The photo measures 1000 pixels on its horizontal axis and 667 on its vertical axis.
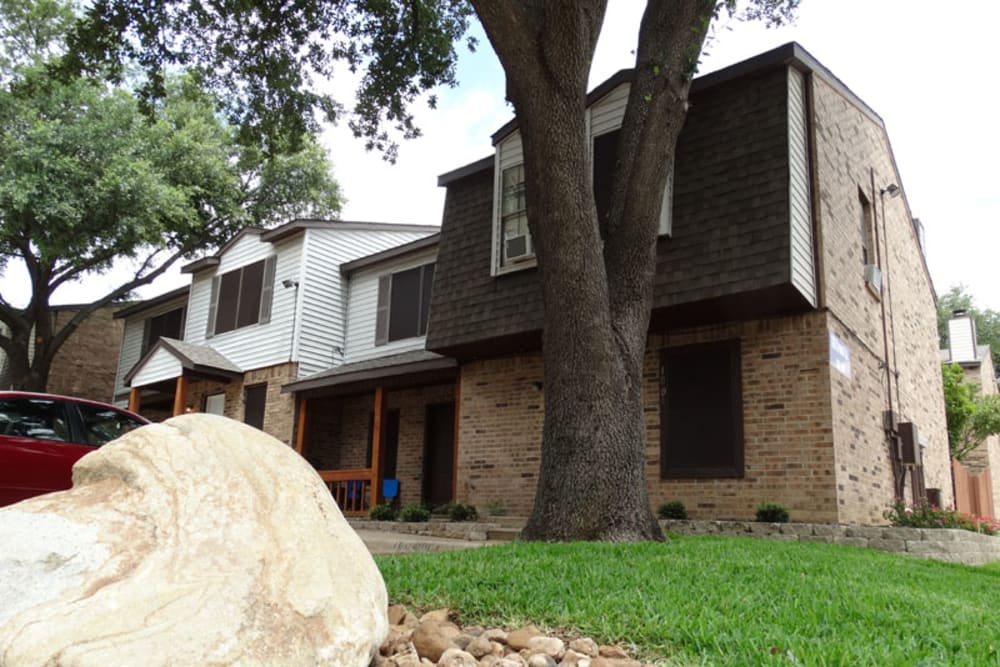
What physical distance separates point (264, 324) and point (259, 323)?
0.69 ft

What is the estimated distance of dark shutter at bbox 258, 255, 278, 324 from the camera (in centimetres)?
1684

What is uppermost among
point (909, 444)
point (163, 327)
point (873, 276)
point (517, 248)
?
point (163, 327)

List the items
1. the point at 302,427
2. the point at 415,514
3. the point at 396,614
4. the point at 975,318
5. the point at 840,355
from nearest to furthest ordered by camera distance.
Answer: the point at 396,614 < the point at 840,355 < the point at 415,514 < the point at 302,427 < the point at 975,318

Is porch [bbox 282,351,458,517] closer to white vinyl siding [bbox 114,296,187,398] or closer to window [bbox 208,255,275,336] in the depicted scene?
window [bbox 208,255,275,336]

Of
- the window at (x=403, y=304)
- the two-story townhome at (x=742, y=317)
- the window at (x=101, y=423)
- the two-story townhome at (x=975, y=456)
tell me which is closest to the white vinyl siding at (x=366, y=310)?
the window at (x=403, y=304)

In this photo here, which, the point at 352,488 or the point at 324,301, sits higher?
the point at 324,301

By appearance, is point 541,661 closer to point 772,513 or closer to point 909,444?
point 772,513

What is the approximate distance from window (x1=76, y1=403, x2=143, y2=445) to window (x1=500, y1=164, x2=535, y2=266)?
5.72 m

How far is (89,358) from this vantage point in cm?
2339

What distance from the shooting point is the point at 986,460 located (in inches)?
789

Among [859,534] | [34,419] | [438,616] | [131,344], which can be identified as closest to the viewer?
[438,616]

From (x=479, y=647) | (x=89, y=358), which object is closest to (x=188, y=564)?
(x=479, y=647)

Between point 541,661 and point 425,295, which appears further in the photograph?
point 425,295

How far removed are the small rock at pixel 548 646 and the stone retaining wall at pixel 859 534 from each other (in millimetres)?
5685
